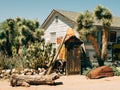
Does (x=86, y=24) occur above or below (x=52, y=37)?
above

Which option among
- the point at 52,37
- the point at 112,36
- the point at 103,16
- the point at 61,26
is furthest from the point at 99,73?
the point at 52,37

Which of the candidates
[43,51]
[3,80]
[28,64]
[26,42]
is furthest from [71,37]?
[26,42]

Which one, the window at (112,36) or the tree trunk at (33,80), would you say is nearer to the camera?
the tree trunk at (33,80)

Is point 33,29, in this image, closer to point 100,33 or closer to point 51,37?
point 51,37

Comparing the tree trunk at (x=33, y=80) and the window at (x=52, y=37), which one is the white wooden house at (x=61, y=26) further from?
the tree trunk at (x=33, y=80)

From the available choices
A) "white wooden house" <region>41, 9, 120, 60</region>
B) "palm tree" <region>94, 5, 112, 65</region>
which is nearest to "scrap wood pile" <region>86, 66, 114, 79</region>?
"palm tree" <region>94, 5, 112, 65</region>

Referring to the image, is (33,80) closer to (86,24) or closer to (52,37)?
(86,24)

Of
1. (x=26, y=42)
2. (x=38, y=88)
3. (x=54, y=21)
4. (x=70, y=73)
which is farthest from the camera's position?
(x=54, y=21)

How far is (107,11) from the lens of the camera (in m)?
24.4

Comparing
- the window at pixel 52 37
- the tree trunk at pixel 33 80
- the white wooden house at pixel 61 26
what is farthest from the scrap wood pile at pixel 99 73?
the window at pixel 52 37

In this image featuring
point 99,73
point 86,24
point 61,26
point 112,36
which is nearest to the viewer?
point 99,73

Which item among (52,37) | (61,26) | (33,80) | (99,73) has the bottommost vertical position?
(33,80)

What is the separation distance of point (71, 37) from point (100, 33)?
10029mm

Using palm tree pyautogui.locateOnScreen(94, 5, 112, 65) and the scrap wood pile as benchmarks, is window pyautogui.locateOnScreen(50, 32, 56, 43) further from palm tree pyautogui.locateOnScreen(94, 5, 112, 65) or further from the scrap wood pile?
the scrap wood pile
